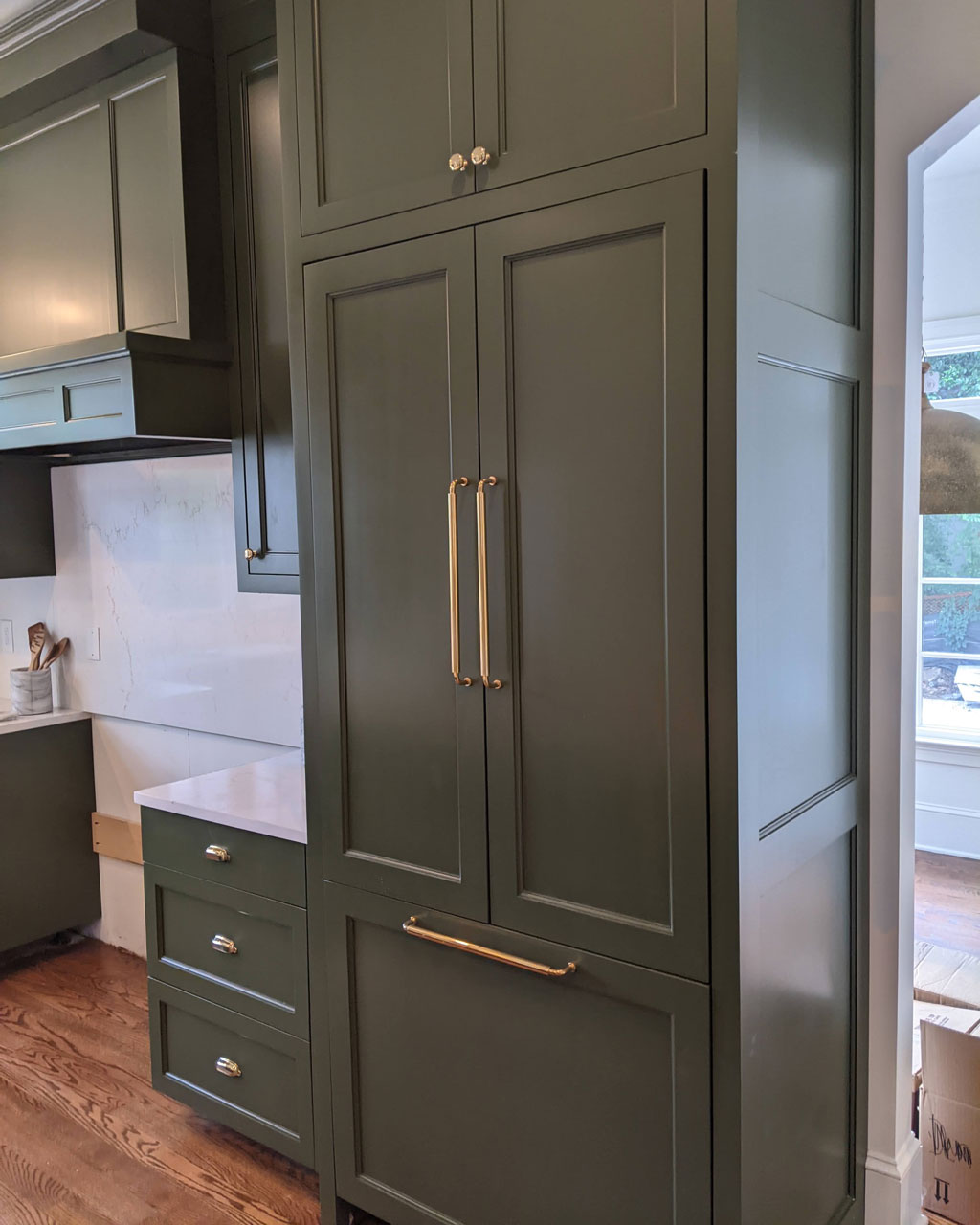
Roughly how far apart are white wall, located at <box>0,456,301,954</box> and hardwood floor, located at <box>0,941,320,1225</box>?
1.78 ft

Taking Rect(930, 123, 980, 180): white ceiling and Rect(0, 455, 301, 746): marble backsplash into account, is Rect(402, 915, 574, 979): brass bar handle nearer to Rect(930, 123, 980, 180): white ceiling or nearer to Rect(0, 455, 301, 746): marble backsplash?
Rect(0, 455, 301, 746): marble backsplash

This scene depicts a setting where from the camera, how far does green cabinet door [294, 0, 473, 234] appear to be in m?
1.72

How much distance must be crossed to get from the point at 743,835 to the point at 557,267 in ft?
3.03

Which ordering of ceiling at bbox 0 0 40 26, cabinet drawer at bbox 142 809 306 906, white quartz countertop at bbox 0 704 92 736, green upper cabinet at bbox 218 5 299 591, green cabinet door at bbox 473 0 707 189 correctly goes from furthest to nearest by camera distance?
1. white quartz countertop at bbox 0 704 92 736
2. ceiling at bbox 0 0 40 26
3. green upper cabinet at bbox 218 5 299 591
4. cabinet drawer at bbox 142 809 306 906
5. green cabinet door at bbox 473 0 707 189

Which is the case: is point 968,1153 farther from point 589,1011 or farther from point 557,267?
point 557,267

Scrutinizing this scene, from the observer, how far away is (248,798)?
241 centimetres

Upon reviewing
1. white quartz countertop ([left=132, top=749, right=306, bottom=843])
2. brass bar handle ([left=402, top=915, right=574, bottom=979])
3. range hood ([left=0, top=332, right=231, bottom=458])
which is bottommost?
brass bar handle ([left=402, top=915, right=574, bottom=979])

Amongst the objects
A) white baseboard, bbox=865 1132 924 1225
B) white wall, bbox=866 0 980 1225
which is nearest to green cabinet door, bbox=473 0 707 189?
white wall, bbox=866 0 980 1225

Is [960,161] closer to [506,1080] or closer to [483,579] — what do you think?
[483,579]

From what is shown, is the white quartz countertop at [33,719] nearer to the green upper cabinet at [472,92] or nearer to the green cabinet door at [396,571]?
the green cabinet door at [396,571]

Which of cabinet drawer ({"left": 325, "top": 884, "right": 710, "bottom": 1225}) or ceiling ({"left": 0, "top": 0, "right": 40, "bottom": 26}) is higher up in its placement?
ceiling ({"left": 0, "top": 0, "right": 40, "bottom": 26})

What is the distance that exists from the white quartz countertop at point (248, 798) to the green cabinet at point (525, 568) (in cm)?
22

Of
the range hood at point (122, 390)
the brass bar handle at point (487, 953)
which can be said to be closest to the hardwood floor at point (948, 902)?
the brass bar handle at point (487, 953)

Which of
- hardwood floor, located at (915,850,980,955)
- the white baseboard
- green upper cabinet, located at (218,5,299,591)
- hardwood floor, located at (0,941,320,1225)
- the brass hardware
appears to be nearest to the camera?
the brass hardware
